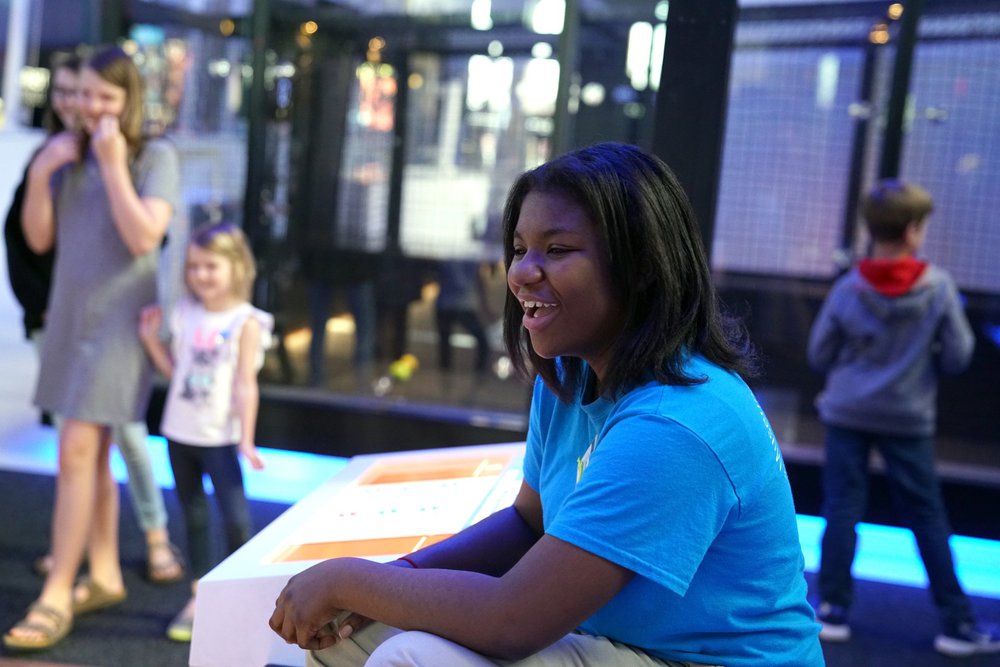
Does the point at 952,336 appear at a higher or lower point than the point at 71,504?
higher

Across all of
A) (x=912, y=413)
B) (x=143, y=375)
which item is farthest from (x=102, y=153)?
(x=912, y=413)

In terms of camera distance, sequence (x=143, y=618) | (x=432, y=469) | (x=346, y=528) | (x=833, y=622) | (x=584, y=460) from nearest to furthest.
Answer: (x=584, y=460) → (x=346, y=528) → (x=432, y=469) → (x=143, y=618) → (x=833, y=622)

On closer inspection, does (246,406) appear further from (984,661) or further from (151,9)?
(151,9)

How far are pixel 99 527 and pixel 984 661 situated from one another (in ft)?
8.11

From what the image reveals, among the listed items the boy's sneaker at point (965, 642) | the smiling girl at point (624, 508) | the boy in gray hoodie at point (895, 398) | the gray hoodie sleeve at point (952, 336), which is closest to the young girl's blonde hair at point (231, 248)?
the smiling girl at point (624, 508)

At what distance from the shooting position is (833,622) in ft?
10.9

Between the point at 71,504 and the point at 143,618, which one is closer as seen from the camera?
the point at 71,504

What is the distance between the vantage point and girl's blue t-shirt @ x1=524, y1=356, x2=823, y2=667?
137 cm

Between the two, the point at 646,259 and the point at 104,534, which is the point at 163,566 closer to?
the point at 104,534

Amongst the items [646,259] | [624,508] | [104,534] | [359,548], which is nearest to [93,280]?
[104,534]

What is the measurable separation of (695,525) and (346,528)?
2.63ft

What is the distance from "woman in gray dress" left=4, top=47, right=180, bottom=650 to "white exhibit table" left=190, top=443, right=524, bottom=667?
0.92 meters

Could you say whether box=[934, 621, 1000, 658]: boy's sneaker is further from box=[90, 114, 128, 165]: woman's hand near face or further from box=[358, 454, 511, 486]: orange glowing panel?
box=[90, 114, 128, 165]: woman's hand near face

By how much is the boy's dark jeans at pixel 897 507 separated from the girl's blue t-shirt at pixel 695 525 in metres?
1.87
